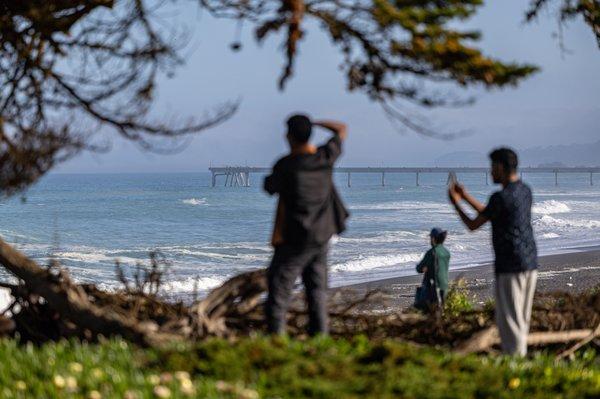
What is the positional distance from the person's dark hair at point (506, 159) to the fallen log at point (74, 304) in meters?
3.01

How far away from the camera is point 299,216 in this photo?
6941 mm

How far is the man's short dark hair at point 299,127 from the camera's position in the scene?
700cm

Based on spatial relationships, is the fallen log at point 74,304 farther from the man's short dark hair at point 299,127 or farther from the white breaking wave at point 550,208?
the white breaking wave at point 550,208

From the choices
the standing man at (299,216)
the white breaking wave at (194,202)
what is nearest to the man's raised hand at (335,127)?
the standing man at (299,216)

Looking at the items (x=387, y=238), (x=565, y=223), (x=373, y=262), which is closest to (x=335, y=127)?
(x=373, y=262)

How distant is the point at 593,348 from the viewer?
1003 cm

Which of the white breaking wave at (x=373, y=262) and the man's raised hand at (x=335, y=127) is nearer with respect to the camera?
the man's raised hand at (x=335, y=127)

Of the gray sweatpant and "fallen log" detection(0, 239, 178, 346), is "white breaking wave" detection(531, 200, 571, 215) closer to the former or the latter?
the gray sweatpant

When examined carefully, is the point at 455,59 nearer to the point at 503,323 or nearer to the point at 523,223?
the point at 523,223

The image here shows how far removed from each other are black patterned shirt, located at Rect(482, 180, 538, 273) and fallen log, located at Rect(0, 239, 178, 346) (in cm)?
277

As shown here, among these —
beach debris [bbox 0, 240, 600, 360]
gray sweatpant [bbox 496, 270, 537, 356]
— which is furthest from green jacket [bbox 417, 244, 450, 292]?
gray sweatpant [bbox 496, 270, 537, 356]

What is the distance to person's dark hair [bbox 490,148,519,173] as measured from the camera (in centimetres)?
770

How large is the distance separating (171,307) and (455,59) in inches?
130

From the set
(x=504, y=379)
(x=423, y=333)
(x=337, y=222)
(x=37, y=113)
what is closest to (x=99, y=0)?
(x=37, y=113)
